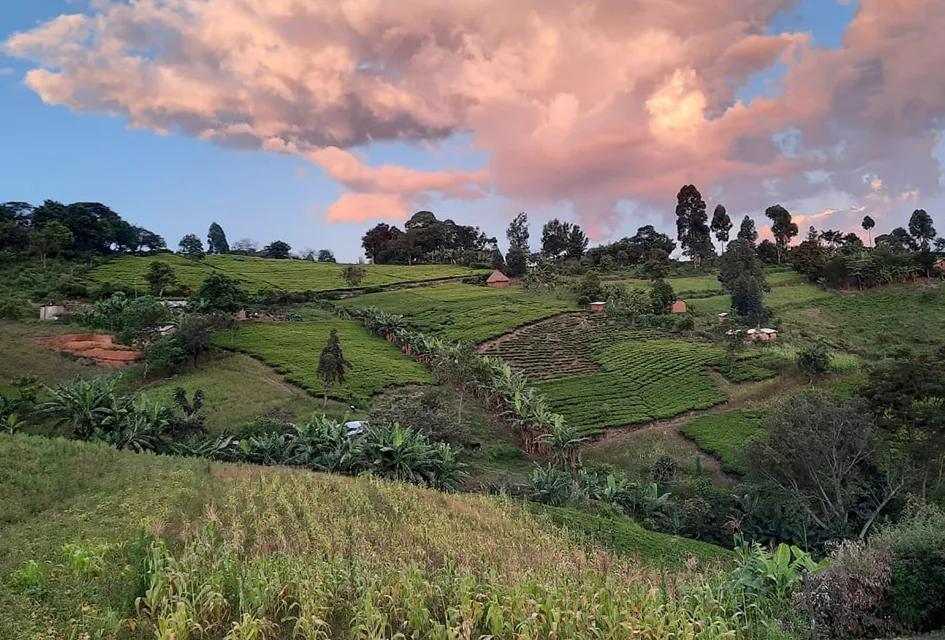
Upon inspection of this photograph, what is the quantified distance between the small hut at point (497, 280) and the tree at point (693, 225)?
29.2m

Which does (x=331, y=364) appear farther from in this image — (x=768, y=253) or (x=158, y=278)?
(x=768, y=253)

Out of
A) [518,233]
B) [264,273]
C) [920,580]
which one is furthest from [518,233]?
[920,580]

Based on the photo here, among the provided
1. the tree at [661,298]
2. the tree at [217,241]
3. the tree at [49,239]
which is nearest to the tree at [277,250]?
the tree at [217,241]

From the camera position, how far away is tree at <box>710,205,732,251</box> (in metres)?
87.4

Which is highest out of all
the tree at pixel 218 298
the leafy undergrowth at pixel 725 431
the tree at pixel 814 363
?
the tree at pixel 218 298

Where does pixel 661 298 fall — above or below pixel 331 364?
above

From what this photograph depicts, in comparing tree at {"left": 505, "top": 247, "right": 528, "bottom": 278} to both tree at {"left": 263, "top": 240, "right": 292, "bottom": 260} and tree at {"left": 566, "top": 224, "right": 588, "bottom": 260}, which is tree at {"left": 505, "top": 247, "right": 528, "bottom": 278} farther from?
tree at {"left": 263, "top": 240, "right": 292, "bottom": 260}

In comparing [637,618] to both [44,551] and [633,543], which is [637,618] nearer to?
[633,543]

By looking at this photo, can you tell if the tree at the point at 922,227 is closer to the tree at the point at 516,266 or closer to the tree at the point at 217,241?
the tree at the point at 516,266

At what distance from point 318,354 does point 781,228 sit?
7150 cm

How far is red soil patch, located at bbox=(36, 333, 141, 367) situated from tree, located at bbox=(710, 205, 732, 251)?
8019cm

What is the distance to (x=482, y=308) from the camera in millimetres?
59688

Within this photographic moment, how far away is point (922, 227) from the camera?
280ft

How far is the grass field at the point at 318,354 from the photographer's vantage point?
36156 mm
